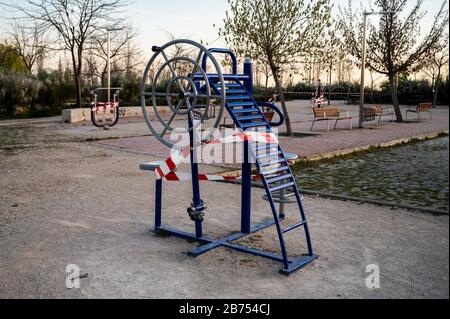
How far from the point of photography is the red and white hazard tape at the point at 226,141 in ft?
15.4

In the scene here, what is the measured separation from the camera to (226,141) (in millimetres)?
4730

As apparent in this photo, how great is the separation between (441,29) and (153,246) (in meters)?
19.6

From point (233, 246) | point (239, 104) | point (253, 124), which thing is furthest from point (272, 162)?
point (233, 246)

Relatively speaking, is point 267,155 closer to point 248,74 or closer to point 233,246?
point 233,246

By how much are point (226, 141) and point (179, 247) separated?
1.17 meters

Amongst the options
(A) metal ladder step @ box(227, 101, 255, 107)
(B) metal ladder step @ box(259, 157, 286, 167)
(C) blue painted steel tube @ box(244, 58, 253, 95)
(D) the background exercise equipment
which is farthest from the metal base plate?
(D) the background exercise equipment

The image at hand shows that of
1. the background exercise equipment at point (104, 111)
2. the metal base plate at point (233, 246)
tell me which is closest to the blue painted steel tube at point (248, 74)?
the metal base plate at point (233, 246)

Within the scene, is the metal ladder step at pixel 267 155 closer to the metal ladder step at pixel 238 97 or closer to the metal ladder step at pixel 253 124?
the metal ladder step at pixel 253 124

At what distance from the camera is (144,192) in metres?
7.45

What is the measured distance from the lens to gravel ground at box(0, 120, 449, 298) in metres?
3.91

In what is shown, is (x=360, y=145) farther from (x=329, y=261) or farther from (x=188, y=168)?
(x=329, y=261)

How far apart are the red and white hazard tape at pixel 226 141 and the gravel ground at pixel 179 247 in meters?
0.72

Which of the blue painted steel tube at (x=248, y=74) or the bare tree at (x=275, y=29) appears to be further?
the bare tree at (x=275, y=29)

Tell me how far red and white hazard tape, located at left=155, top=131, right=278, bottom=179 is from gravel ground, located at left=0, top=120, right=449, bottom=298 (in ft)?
2.36
